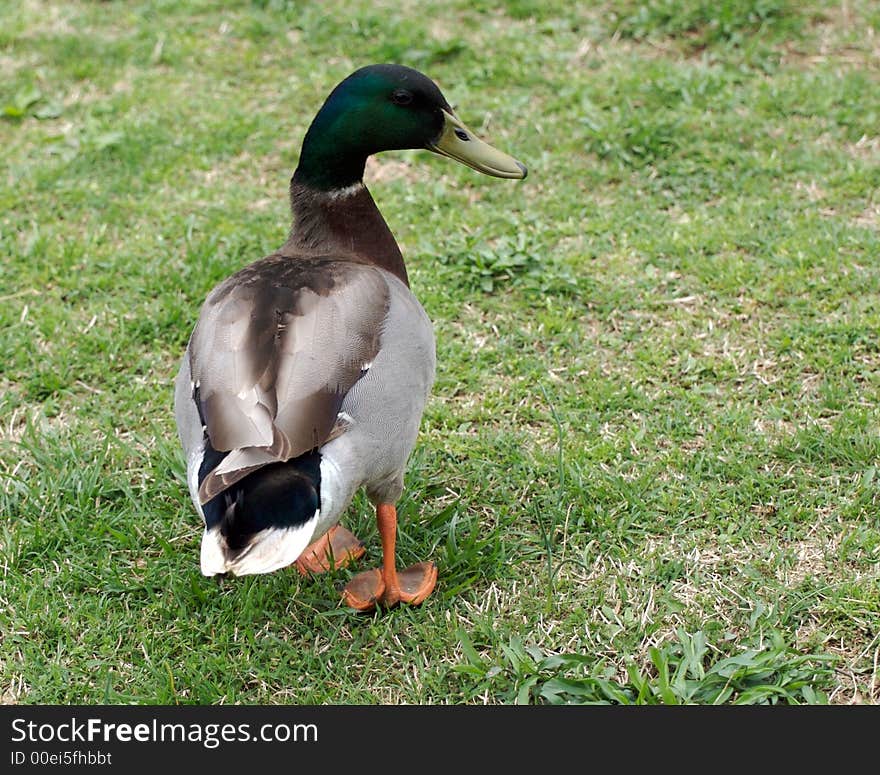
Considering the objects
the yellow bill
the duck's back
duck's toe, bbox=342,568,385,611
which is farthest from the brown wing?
duck's toe, bbox=342,568,385,611

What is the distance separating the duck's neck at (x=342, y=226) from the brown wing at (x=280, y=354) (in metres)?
0.14

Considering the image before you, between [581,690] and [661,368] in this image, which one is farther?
[661,368]

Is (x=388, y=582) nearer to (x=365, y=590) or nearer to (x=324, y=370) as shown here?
(x=365, y=590)

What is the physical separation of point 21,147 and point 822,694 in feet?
14.1

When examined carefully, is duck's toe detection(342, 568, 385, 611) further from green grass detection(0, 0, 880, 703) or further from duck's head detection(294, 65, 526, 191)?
duck's head detection(294, 65, 526, 191)

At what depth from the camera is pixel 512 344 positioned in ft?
12.7

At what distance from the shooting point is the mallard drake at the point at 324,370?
2271mm

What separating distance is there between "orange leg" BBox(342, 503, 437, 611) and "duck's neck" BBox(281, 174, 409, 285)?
2.38ft

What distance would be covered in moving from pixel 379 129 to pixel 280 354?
2.75ft

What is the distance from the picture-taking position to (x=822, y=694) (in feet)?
8.24

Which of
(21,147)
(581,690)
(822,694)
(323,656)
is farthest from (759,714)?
(21,147)

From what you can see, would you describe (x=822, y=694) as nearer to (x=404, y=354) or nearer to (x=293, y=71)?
(x=404, y=354)

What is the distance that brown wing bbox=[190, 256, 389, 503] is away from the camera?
2.31m

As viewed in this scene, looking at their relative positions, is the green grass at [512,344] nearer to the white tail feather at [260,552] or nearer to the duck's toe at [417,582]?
the duck's toe at [417,582]
